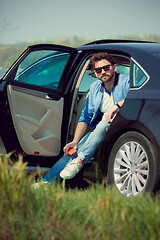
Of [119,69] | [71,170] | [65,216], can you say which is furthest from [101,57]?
[65,216]

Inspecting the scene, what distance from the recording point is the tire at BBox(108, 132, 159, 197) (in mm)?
4465

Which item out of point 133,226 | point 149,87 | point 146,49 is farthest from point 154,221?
point 146,49

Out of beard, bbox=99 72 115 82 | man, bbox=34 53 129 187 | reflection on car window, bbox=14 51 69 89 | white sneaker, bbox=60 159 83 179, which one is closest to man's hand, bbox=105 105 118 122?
man, bbox=34 53 129 187

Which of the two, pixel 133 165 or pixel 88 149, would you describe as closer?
pixel 133 165

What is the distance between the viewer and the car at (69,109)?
4.69 metres

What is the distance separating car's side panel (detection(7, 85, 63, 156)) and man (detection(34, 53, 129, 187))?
25 centimetres

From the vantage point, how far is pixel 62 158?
5.69m

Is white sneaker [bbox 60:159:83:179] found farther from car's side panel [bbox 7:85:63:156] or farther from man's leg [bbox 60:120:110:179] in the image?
car's side panel [bbox 7:85:63:156]

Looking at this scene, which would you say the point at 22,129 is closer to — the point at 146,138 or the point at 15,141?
the point at 15,141

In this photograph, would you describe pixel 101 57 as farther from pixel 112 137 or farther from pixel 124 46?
pixel 112 137

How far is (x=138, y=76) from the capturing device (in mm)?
4949

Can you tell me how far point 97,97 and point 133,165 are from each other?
1200mm

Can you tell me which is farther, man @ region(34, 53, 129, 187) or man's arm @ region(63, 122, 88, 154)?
man's arm @ region(63, 122, 88, 154)

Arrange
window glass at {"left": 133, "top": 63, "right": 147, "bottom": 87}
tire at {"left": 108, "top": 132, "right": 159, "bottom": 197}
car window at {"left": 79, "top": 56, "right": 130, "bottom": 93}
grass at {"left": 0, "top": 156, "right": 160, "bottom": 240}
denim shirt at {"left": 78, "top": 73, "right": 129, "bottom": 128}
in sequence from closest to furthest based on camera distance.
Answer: grass at {"left": 0, "top": 156, "right": 160, "bottom": 240}, tire at {"left": 108, "top": 132, "right": 159, "bottom": 197}, window glass at {"left": 133, "top": 63, "right": 147, "bottom": 87}, denim shirt at {"left": 78, "top": 73, "right": 129, "bottom": 128}, car window at {"left": 79, "top": 56, "right": 130, "bottom": 93}
